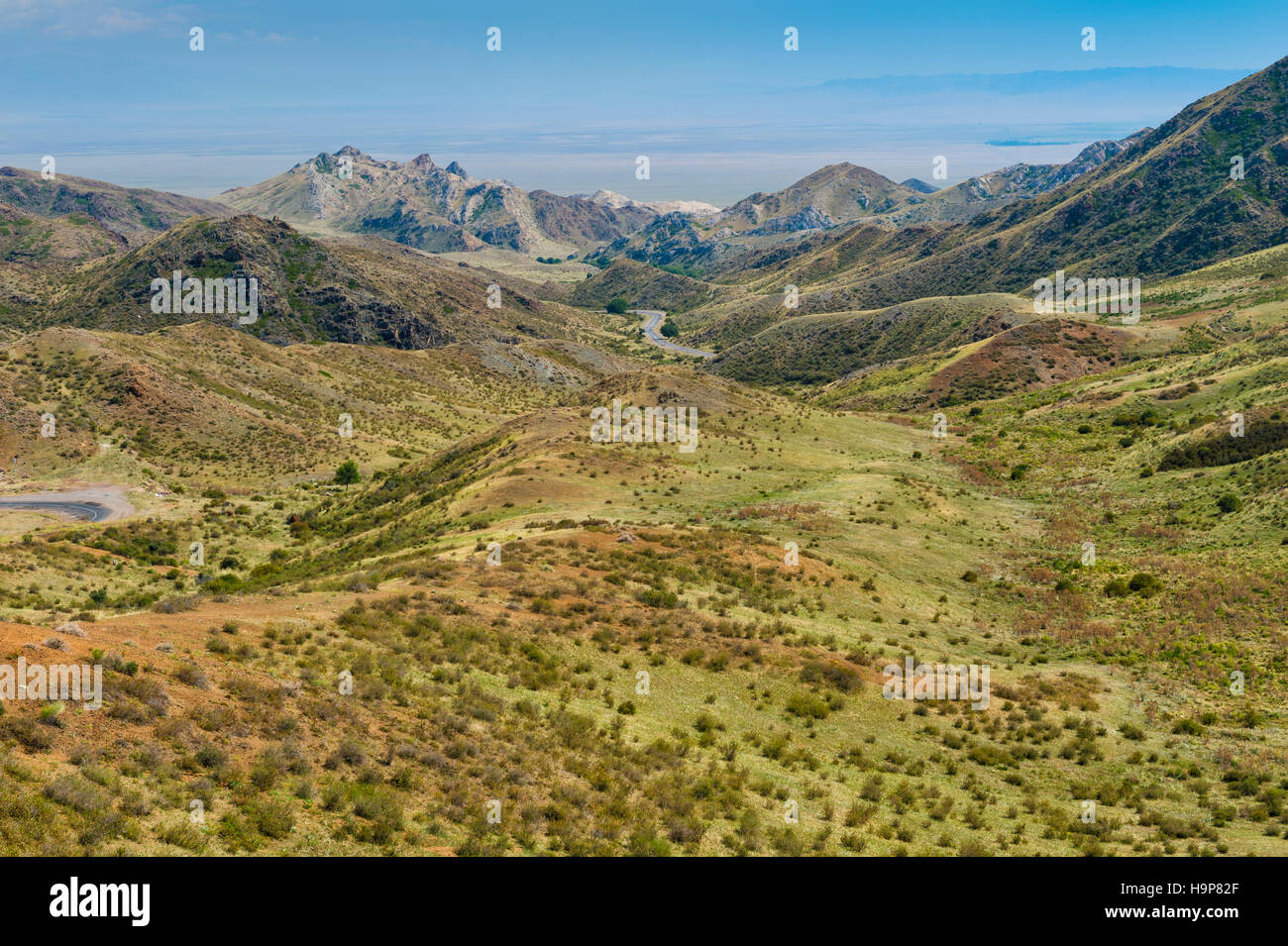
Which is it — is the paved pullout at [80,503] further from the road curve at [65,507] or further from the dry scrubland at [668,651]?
the dry scrubland at [668,651]

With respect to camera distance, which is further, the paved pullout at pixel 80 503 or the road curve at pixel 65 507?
the paved pullout at pixel 80 503

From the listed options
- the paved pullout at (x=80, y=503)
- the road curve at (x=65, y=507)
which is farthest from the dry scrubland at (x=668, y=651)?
the road curve at (x=65, y=507)

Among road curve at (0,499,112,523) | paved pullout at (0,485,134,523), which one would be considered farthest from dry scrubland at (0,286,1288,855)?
road curve at (0,499,112,523)

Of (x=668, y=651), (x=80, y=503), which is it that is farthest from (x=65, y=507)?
(x=668, y=651)

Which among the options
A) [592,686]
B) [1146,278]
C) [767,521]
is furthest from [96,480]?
[1146,278]

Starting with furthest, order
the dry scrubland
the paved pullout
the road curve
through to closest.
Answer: the paved pullout
the road curve
the dry scrubland

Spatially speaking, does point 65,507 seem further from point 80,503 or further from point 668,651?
point 668,651

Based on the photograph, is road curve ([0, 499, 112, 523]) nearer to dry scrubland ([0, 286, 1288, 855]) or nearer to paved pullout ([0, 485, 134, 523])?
paved pullout ([0, 485, 134, 523])

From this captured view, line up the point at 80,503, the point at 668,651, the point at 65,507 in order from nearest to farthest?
the point at 668,651
the point at 65,507
the point at 80,503
